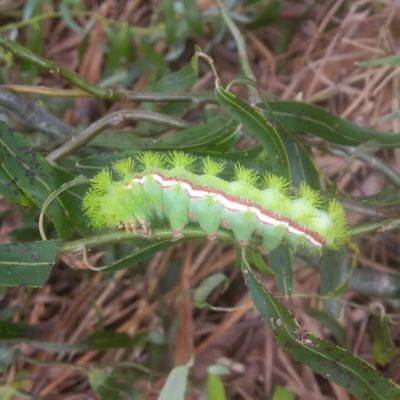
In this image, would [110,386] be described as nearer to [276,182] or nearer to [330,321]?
[330,321]

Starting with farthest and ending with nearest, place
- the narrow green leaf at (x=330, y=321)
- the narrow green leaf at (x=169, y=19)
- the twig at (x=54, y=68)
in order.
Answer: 1. the narrow green leaf at (x=169, y=19)
2. the narrow green leaf at (x=330, y=321)
3. the twig at (x=54, y=68)

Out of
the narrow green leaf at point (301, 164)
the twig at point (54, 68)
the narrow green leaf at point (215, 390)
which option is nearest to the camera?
the twig at point (54, 68)

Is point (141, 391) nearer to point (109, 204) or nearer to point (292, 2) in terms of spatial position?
point (109, 204)

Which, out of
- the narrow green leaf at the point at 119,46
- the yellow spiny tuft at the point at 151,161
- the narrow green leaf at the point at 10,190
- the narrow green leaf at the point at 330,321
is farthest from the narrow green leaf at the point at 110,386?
the narrow green leaf at the point at 119,46

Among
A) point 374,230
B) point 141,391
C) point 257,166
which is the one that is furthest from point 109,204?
point 141,391

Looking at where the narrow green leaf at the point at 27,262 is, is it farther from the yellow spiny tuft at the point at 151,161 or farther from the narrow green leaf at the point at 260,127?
the narrow green leaf at the point at 260,127

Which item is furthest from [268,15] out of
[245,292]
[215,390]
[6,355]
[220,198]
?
[6,355]

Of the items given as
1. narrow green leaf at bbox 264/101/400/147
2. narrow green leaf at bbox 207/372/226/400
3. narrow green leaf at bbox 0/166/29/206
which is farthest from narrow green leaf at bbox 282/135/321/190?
narrow green leaf at bbox 0/166/29/206
